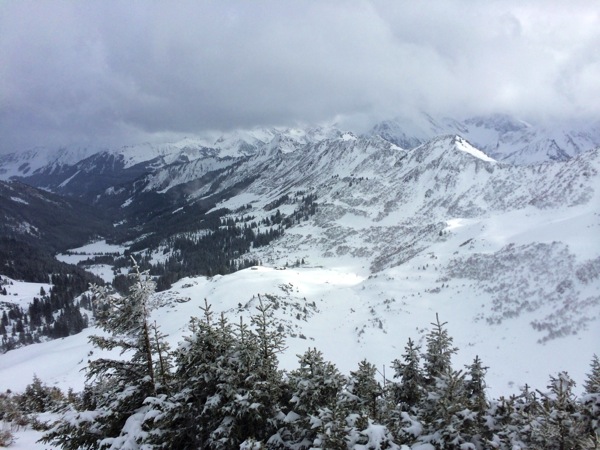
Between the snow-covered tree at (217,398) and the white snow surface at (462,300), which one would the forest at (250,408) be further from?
the white snow surface at (462,300)

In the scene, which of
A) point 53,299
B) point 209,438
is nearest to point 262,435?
point 209,438

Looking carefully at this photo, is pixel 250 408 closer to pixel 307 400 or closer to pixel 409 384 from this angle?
pixel 307 400

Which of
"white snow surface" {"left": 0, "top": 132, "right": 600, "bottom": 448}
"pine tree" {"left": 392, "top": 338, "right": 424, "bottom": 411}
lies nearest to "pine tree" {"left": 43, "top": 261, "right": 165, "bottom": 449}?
"white snow surface" {"left": 0, "top": 132, "right": 600, "bottom": 448}

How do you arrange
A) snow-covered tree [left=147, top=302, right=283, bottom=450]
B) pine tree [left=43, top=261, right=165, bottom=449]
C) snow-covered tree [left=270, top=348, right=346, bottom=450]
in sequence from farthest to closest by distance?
snow-covered tree [left=270, top=348, right=346, bottom=450], snow-covered tree [left=147, top=302, right=283, bottom=450], pine tree [left=43, top=261, right=165, bottom=449]

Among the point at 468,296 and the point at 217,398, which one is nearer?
the point at 217,398

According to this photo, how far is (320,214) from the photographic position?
166375 mm

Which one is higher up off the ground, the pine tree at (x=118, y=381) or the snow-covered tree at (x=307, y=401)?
the pine tree at (x=118, y=381)

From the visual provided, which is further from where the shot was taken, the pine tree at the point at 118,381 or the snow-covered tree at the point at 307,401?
the snow-covered tree at the point at 307,401

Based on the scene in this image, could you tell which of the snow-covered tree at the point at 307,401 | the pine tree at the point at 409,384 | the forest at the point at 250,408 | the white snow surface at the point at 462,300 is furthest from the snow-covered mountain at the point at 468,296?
the snow-covered tree at the point at 307,401

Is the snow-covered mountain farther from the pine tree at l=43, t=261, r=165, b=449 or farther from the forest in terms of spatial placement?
the pine tree at l=43, t=261, r=165, b=449

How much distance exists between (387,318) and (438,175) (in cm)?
11563

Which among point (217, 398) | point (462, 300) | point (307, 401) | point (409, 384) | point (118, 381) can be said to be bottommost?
point (462, 300)

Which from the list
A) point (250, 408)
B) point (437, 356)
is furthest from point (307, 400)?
point (437, 356)

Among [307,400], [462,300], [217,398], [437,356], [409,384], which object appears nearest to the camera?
[217,398]
